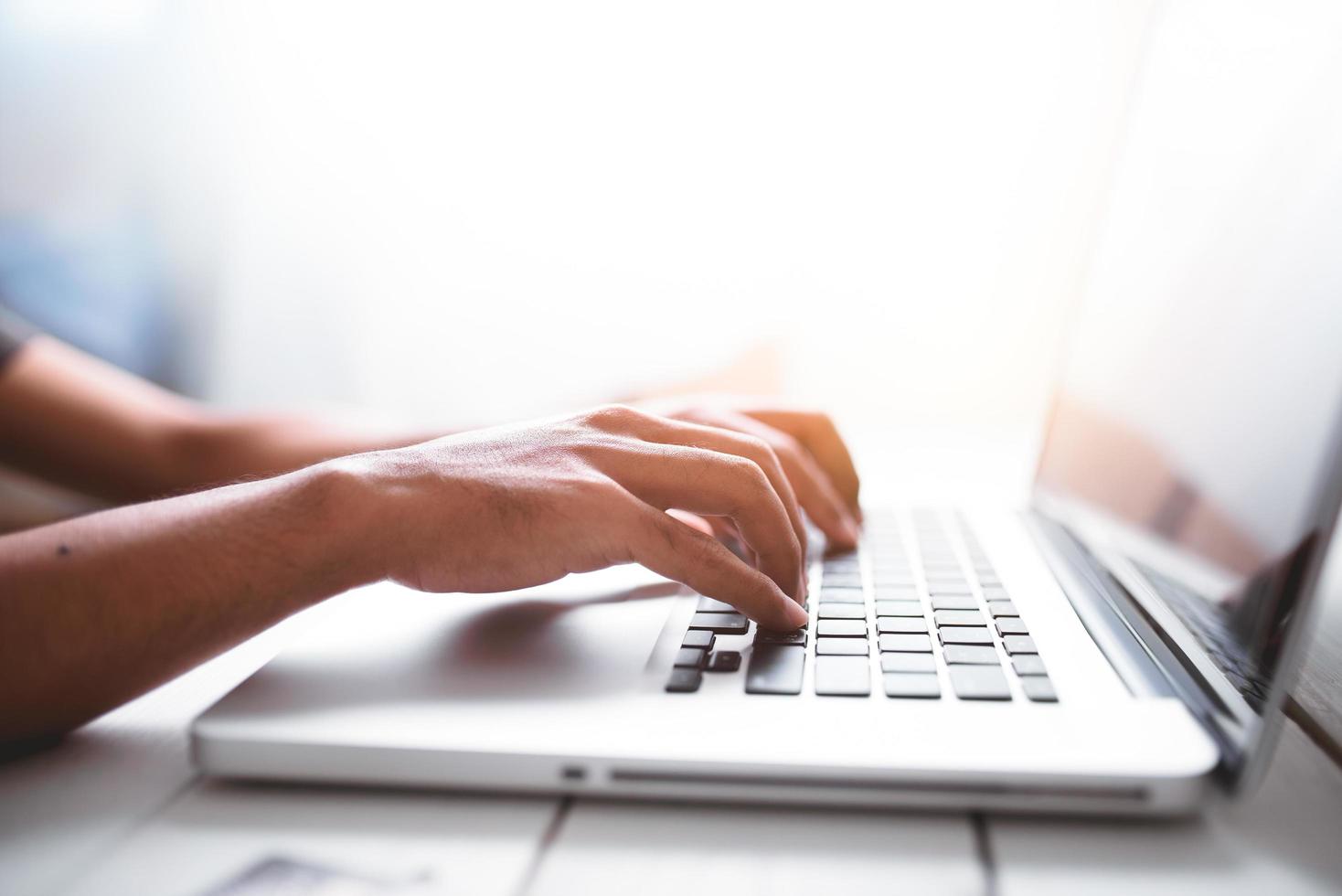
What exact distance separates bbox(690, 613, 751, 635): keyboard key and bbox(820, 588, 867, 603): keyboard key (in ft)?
0.19

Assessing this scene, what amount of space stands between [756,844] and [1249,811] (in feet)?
0.60

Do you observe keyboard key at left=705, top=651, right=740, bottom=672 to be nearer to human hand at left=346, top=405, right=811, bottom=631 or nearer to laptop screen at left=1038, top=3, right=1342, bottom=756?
human hand at left=346, top=405, right=811, bottom=631

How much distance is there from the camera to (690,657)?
0.40 m

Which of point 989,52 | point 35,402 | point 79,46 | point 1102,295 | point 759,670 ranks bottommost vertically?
point 35,402

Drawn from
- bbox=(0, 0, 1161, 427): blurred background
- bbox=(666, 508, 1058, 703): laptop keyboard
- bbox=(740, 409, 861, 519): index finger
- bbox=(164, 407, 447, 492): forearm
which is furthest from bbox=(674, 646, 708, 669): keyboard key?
bbox=(0, 0, 1161, 427): blurred background

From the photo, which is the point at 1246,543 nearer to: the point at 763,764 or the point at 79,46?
the point at 763,764

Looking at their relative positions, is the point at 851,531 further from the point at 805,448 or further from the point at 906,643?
the point at 906,643

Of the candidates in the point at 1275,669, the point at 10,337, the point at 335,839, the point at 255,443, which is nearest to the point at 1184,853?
the point at 1275,669

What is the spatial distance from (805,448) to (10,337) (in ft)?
2.93

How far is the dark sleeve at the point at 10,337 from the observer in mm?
985

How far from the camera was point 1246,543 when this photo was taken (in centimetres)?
39

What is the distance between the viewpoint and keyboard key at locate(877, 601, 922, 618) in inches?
18.2

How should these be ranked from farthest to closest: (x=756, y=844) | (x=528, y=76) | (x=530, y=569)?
(x=528, y=76) → (x=530, y=569) → (x=756, y=844)

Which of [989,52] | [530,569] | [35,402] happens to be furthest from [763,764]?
[989,52]
